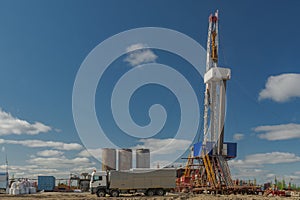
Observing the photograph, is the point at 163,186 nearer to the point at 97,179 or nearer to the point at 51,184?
the point at 97,179

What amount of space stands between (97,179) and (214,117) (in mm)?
18284

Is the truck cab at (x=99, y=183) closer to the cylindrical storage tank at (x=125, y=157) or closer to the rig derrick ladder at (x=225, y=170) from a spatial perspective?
the rig derrick ladder at (x=225, y=170)

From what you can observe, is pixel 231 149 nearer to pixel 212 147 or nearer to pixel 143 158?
pixel 212 147

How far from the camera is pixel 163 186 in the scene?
3456 cm

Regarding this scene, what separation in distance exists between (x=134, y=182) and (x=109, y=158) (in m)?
17.9

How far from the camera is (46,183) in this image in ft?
175

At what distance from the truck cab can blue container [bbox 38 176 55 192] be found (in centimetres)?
2081

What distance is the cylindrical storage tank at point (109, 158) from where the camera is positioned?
5165cm

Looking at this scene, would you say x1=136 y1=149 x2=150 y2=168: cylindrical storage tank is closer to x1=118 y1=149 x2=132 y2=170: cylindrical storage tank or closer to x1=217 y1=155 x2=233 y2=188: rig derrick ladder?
x1=118 y1=149 x2=132 y2=170: cylindrical storage tank

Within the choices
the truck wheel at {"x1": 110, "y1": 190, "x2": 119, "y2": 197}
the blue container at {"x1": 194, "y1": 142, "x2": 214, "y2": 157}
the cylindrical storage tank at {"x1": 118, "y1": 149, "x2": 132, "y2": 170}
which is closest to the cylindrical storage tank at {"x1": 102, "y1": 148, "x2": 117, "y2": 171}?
the cylindrical storage tank at {"x1": 118, "y1": 149, "x2": 132, "y2": 170}

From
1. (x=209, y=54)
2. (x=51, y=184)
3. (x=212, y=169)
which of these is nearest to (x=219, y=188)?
(x=212, y=169)

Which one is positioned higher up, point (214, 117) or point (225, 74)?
point (225, 74)

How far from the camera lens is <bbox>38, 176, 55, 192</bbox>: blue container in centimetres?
5303

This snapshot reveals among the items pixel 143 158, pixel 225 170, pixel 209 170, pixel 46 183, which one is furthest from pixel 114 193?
pixel 46 183
